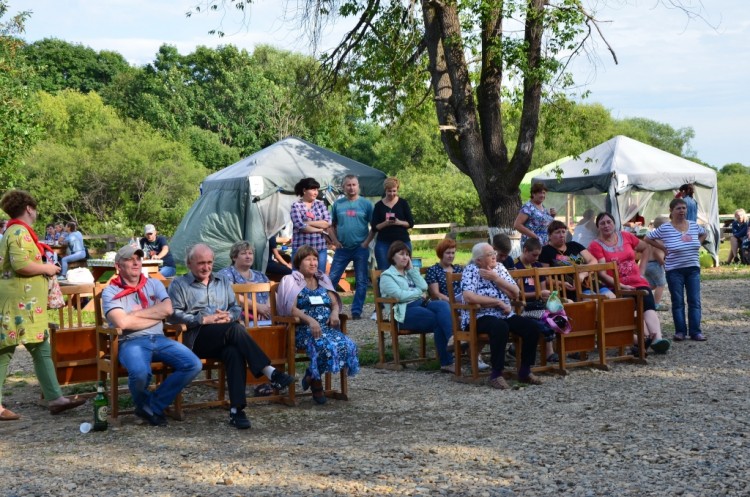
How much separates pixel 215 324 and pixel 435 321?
7.81 ft

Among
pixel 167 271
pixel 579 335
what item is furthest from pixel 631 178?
pixel 579 335

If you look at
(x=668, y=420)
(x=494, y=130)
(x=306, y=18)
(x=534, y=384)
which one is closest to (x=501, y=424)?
(x=668, y=420)

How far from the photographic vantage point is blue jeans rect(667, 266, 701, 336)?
33.8 ft

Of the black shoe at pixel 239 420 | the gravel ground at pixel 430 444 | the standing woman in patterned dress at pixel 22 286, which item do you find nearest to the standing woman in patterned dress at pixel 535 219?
the gravel ground at pixel 430 444

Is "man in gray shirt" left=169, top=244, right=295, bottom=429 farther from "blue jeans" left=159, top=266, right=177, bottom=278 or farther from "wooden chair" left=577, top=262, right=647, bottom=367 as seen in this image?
"blue jeans" left=159, top=266, right=177, bottom=278

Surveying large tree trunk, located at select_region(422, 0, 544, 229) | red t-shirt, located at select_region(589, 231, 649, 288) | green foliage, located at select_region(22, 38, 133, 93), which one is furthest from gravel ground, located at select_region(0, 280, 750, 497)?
green foliage, located at select_region(22, 38, 133, 93)

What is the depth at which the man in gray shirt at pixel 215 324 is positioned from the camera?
270 inches

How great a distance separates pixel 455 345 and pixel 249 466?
319cm

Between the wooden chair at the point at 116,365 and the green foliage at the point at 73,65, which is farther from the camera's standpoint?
the green foliage at the point at 73,65

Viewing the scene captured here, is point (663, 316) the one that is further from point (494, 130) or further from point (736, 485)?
point (736, 485)

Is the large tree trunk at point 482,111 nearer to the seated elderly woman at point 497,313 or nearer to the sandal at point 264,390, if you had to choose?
the seated elderly woman at point 497,313

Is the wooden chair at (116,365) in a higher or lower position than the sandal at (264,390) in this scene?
higher

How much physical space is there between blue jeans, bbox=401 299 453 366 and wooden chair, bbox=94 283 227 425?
6.63 ft

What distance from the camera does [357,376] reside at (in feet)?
28.6
